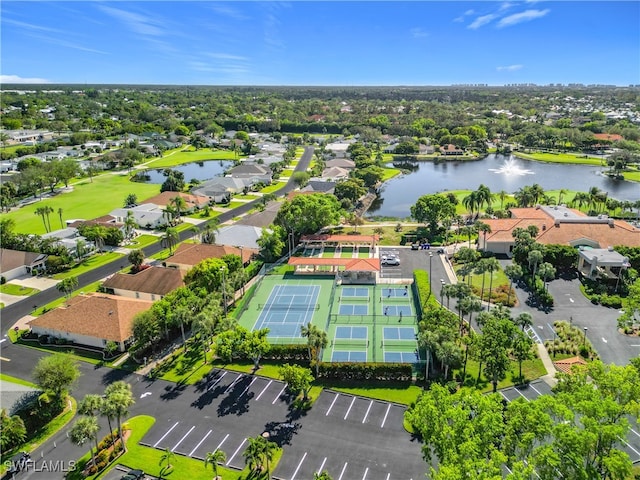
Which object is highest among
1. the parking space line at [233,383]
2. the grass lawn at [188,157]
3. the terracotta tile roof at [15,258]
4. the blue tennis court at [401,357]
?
the grass lawn at [188,157]

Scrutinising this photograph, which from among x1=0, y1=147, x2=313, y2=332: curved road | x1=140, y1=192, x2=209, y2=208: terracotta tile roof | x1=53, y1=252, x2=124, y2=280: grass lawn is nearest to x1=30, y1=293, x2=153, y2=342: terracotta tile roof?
x1=0, y1=147, x2=313, y2=332: curved road

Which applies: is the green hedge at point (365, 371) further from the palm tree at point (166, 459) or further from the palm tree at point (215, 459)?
the palm tree at point (166, 459)

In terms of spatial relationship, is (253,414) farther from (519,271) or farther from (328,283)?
(519,271)

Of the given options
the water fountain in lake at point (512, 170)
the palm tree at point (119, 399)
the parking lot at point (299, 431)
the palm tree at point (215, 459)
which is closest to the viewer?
the palm tree at point (215, 459)

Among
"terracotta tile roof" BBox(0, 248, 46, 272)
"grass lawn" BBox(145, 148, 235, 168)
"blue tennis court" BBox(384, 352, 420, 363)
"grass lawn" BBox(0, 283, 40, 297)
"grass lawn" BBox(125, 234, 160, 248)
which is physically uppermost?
"grass lawn" BBox(145, 148, 235, 168)

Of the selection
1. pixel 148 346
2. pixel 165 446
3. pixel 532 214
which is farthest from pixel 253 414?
pixel 532 214

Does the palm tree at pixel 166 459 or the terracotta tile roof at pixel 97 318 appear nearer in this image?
the palm tree at pixel 166 459

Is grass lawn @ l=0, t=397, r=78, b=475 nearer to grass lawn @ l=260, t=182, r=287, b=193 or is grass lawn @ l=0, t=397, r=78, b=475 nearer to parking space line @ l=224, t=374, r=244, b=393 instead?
parking space line @ l=224, t=374, r=244, b=393

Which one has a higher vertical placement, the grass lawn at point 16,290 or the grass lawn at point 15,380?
the grass lawn at point 16,290

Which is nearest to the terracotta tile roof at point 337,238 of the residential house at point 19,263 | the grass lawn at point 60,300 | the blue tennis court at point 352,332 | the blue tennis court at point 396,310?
Result: the blue tennis court at point 396,310
